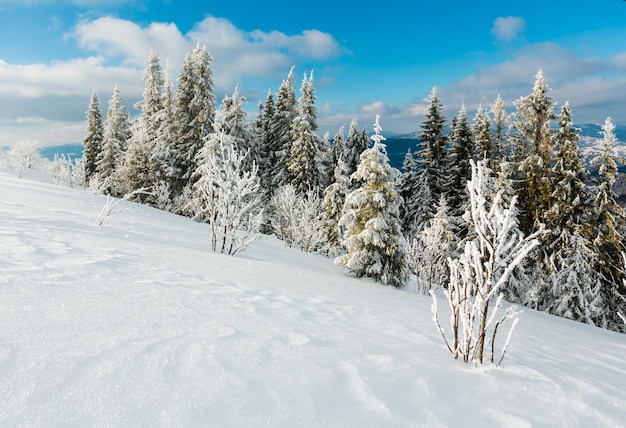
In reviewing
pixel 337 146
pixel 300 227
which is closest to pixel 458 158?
pixel 337 146

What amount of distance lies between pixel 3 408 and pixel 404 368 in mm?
2513

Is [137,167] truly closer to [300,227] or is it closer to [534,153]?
[300,227]

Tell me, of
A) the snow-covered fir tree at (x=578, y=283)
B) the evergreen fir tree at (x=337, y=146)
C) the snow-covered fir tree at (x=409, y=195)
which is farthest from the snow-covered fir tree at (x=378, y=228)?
the evergreen fir tree at (x=337, y=146)

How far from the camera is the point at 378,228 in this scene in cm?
A: 1210

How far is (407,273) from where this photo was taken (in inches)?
502

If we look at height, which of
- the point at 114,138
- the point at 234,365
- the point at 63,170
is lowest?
the point at 234,365

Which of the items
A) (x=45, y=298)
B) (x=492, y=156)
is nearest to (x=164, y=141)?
(x=492, y=156)

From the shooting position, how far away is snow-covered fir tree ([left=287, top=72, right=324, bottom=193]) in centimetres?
2727

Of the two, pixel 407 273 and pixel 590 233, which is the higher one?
pixel 590 233

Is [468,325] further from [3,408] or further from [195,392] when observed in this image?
[3,408]

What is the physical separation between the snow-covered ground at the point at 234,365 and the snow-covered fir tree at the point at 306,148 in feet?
74.8

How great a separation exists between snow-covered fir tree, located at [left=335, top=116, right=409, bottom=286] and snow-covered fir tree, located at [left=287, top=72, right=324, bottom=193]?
1442 centimetres

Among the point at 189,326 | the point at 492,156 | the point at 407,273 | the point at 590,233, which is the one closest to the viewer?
the point at 189,326

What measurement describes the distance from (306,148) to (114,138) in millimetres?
18161
